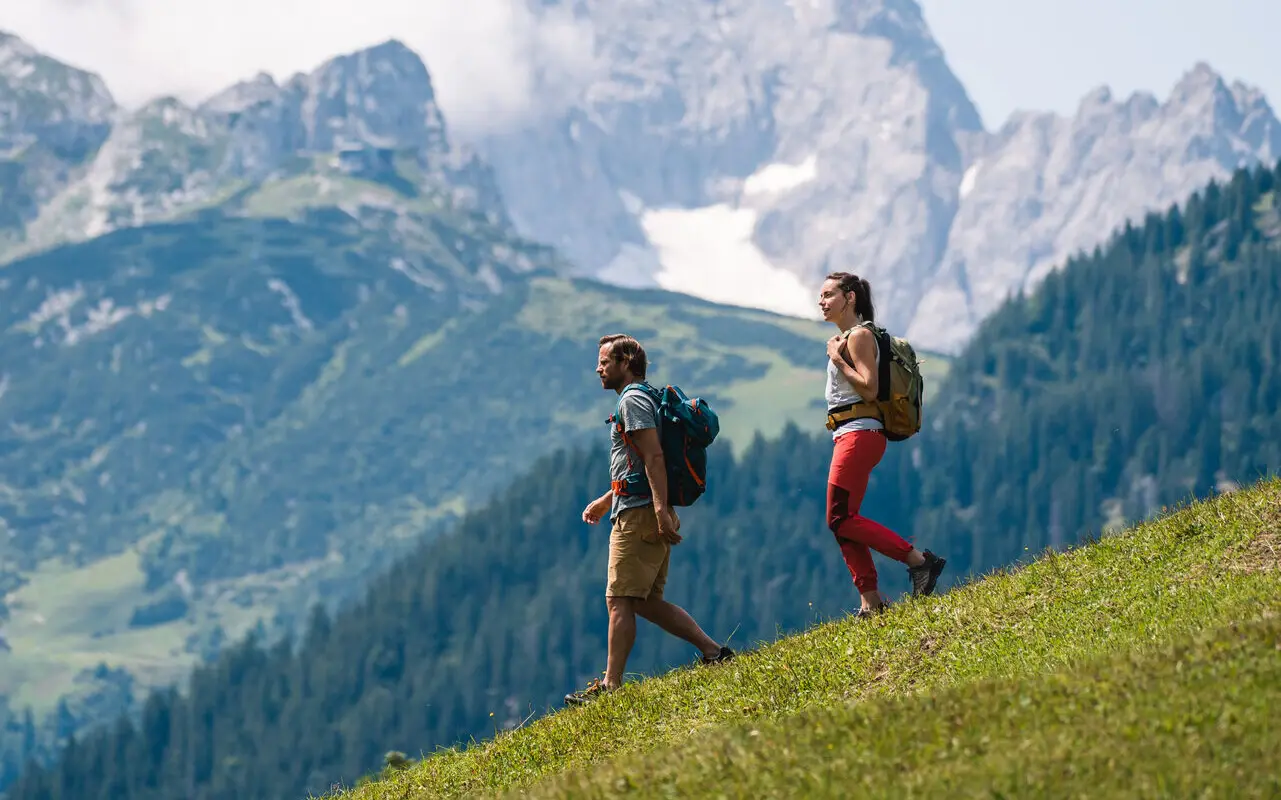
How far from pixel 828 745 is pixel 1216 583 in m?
5.51

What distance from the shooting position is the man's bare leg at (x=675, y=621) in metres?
19.0

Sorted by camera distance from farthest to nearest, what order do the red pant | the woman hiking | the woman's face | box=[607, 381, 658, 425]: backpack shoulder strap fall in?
the woman's face < box=[607, 381, 658, 425]: backpack shoulder strap < the red pant < the woman hiking

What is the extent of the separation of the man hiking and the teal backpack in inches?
2.8

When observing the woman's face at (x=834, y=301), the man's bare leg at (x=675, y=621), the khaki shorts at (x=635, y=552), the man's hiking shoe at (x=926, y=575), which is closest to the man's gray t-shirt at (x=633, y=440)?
the khaki shorts at (x=635, y=552)

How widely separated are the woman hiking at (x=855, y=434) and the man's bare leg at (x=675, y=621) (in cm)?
173

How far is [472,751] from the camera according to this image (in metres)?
19.4

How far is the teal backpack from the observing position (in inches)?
715

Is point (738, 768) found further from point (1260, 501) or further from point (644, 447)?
point (1260, 501)

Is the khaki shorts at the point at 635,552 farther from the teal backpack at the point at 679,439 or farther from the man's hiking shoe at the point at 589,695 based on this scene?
the man's hiking shoe at the point at 589,695

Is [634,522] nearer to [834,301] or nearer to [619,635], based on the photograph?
[619,635]

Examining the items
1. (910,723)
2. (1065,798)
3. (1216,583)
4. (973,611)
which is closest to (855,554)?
(973,611)

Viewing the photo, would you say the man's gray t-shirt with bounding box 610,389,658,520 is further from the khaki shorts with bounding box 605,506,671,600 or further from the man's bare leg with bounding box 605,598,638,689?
the man's bare leg with bounding box 605,598,638,689

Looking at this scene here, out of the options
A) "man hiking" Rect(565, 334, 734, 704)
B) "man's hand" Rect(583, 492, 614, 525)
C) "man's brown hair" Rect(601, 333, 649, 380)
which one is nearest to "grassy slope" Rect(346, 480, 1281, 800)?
"man hiking" Rect(565, 334, 734, 704)

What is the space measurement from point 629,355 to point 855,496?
9.28 feet
